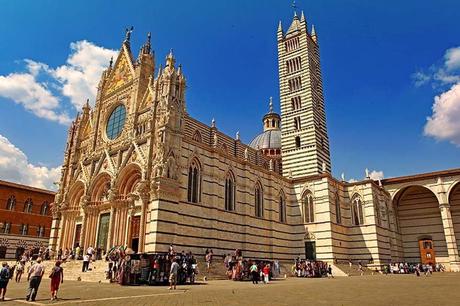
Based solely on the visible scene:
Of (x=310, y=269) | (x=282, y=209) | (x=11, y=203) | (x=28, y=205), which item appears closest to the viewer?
(x=310, y=269)

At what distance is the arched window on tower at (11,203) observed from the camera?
3969 centimetres

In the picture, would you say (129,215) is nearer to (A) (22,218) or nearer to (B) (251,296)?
(B) (251,296)

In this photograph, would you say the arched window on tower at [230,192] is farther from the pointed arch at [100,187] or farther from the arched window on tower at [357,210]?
the arched window on tower at [357,210]

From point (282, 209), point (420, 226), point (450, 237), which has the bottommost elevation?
point (450, 237)

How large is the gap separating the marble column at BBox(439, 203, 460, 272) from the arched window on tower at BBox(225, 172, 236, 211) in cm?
2464

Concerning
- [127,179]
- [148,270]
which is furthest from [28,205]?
[148,270]

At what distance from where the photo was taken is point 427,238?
4212cm

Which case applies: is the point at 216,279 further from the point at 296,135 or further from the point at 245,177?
the point at 296,135

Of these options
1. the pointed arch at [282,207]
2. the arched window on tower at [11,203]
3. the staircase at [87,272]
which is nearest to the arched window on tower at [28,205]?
the arched window on tower at [11,203]

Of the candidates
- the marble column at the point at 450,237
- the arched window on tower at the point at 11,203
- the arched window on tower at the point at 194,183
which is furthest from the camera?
the arched window on tower at the point at 11,203

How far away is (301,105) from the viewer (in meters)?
42.5

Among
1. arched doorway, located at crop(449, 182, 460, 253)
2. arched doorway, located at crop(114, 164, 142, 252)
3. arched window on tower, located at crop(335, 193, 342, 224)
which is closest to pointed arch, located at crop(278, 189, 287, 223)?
arched window on tower, located at crop(335, 193, 342, 224)

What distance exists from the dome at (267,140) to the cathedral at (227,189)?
6024mm

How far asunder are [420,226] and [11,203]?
1895 inches
